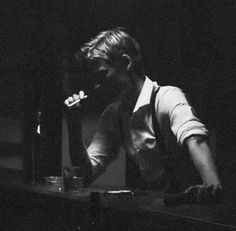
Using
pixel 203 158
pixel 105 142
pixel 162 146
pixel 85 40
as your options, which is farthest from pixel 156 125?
pixel 85 40

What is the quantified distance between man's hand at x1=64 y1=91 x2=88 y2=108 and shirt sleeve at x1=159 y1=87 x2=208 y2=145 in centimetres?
82

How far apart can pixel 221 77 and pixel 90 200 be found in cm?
109

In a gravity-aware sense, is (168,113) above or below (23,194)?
above

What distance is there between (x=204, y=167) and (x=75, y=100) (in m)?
1.24

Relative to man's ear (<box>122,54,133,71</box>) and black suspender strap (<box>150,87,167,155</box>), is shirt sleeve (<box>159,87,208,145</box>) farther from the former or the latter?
man's ear (<box>122,54,133,71</box>)

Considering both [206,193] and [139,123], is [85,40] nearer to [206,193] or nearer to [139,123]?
[139,123]

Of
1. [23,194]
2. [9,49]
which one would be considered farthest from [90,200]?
[9,49]

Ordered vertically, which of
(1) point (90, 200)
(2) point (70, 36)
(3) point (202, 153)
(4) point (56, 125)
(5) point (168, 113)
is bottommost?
(1) point (90, 200)

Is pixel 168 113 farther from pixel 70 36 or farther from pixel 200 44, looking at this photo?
pixel 70 36

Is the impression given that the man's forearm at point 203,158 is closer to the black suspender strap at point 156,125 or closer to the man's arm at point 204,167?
the man's arm at point 204,167

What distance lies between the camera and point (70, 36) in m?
4.52

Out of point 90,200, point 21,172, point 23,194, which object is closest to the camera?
point 90,200

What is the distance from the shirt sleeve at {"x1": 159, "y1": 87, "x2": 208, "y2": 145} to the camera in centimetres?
349

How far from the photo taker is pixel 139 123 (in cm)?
389
